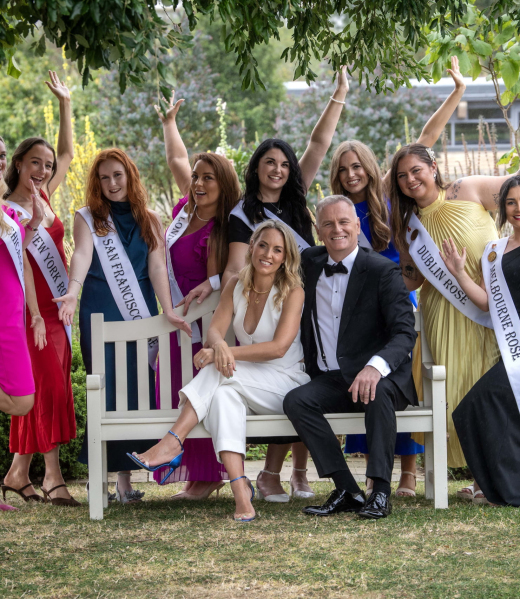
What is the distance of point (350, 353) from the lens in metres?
3.78

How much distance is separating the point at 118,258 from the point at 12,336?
31.0 inches

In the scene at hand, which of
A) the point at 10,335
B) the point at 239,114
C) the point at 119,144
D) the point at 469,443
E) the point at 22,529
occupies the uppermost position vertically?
the point at 239,114

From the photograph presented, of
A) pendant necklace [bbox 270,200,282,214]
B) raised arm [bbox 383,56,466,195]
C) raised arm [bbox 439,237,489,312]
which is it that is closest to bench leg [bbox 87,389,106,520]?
pendant necklace [bbox 270,200,282,214]

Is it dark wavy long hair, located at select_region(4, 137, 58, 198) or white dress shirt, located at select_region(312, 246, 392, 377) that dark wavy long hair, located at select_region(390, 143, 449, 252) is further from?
dark wavy long hair, located at select_region(4, 137, 58, 198)

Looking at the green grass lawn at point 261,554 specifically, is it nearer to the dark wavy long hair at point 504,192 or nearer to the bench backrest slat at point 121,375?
the bench backrest slat at point 121,375

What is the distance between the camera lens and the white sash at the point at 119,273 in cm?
429

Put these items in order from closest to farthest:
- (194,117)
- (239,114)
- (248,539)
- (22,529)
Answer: (248,539) → (22,529) → (194,117) → (239,114)

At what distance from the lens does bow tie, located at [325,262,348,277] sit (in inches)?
152

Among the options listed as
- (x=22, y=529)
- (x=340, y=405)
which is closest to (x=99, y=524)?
(x=22, y=529)

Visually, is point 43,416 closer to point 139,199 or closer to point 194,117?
point 139,199

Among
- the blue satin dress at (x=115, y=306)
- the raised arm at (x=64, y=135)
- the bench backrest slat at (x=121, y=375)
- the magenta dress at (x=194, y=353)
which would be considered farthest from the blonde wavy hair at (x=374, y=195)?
the raised arm at (x=64, y=135)

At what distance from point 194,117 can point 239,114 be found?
404cm

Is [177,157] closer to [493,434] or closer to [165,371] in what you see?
[165,371]

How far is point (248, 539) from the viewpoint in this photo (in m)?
3.23
